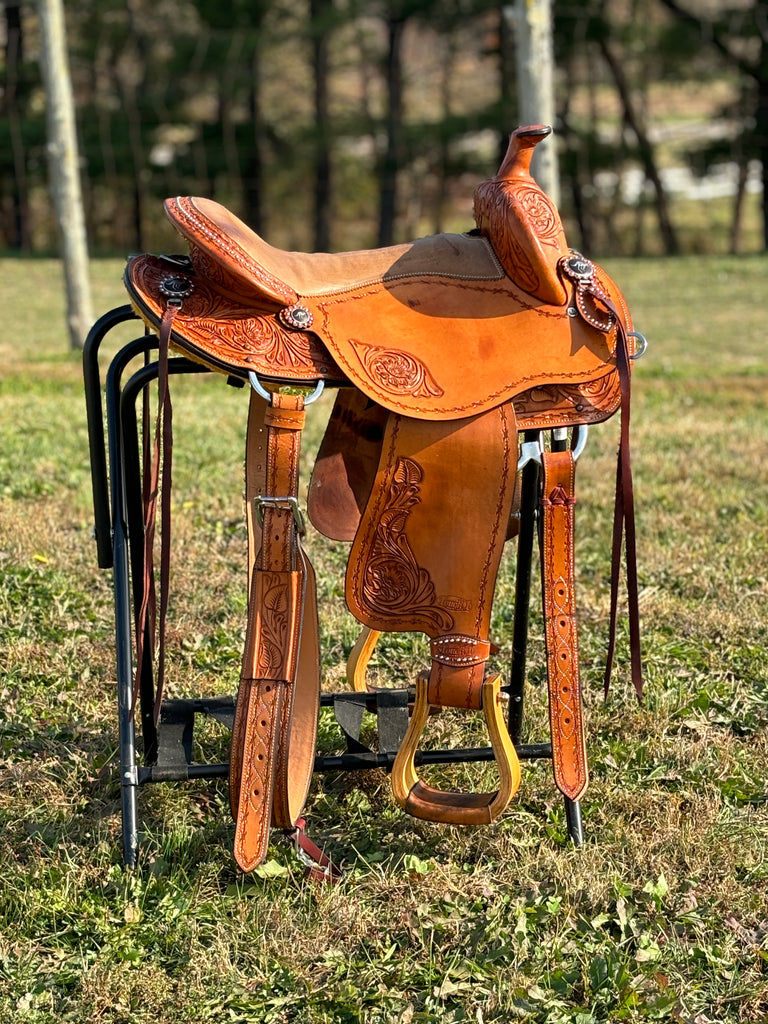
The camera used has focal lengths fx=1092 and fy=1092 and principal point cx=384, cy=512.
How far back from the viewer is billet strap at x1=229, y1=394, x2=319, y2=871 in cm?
230

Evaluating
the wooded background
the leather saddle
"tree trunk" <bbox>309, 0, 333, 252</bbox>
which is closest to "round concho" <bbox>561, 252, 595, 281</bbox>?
the leather saddle

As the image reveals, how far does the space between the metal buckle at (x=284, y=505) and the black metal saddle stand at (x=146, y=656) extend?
0.35 meters

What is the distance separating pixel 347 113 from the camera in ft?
83.2

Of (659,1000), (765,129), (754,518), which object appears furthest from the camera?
(765,129)

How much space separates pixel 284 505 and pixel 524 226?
2.69ft

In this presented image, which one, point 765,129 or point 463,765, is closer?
point 463,765

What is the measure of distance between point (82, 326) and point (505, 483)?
8.20 m

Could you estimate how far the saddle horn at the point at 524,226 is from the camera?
7.97 feet

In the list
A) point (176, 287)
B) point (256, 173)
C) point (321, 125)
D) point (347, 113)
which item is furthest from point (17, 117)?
point (176, 287)

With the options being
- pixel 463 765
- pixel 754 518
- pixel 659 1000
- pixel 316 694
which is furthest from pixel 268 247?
pixel 754 518

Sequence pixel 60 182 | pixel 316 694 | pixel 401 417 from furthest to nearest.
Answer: pixel 60 182 → pixel 316 694 → pixel 401 417

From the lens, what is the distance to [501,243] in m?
2.48

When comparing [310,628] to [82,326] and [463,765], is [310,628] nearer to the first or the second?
[463,765]

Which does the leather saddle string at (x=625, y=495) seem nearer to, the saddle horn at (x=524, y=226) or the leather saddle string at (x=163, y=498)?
the saddle horn at (x=524, y=226)
